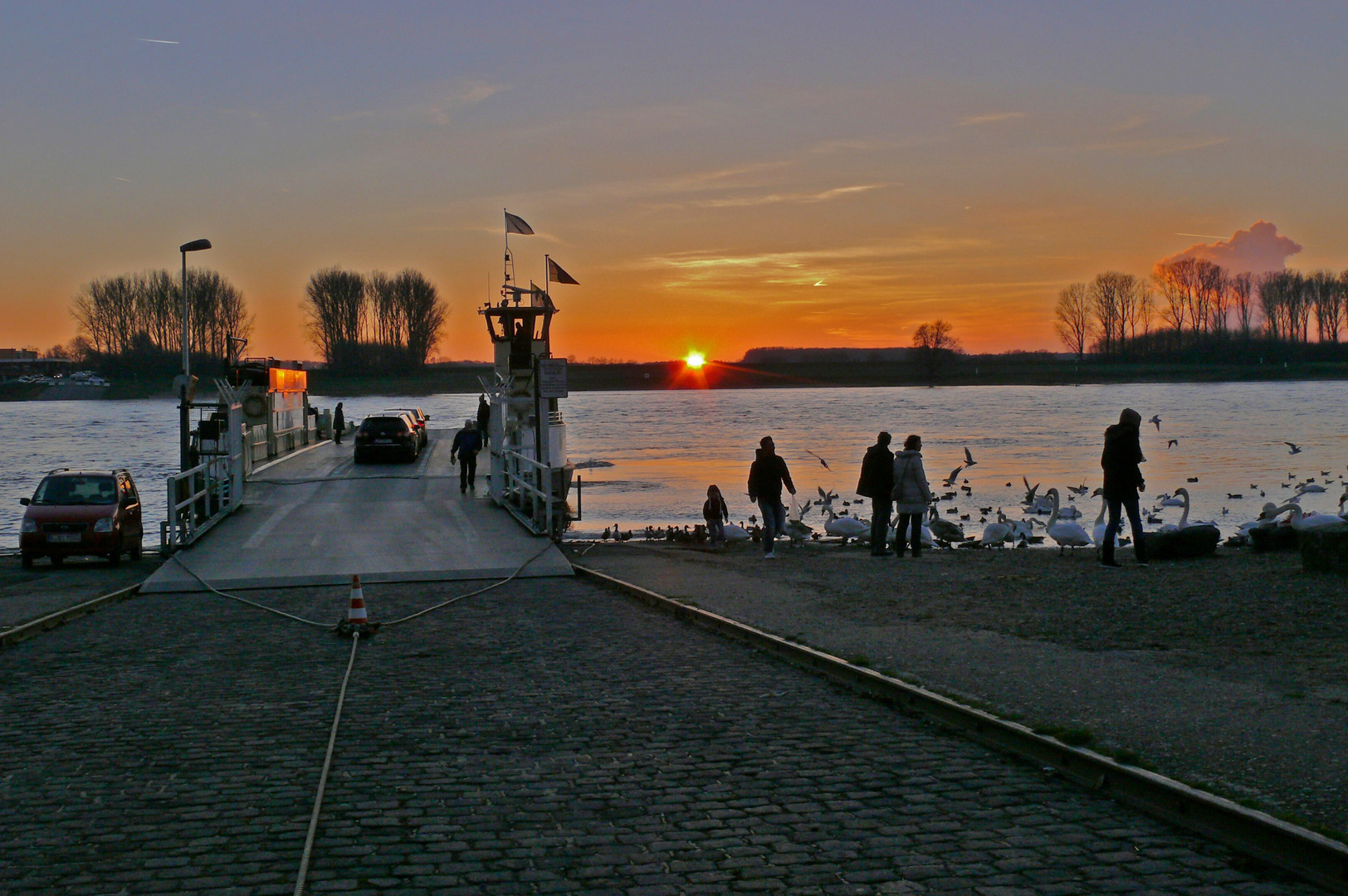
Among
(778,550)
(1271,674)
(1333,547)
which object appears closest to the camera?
(1271,674)

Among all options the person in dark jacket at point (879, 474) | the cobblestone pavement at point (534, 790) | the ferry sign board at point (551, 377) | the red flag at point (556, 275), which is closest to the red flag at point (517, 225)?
the red flag at point (556, 275)

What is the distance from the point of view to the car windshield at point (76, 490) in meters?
21.4

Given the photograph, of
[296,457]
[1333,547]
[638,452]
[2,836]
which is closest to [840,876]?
[2,836]

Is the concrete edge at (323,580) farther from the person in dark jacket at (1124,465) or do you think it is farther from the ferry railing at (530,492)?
the person in dark jacket at (1124,465)

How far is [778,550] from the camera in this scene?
21.8 meters

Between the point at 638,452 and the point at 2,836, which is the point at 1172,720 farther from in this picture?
the point at 638,452

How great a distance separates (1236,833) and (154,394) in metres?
156

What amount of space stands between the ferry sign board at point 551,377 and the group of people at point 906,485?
14.4ft

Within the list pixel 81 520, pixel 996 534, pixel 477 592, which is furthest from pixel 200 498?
pixel 996 534

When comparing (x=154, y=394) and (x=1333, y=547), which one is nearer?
(x=1333, y=547)

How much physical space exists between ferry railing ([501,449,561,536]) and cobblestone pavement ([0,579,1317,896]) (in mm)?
9417

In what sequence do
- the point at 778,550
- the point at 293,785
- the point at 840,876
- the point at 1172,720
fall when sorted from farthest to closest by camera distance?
the point at 778,550 < the point at 1172,720 < the point at 293,785 < the point at 840,876

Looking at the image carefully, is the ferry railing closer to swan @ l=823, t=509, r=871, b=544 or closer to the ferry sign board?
the ferry sign board

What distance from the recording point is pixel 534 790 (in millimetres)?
6133
